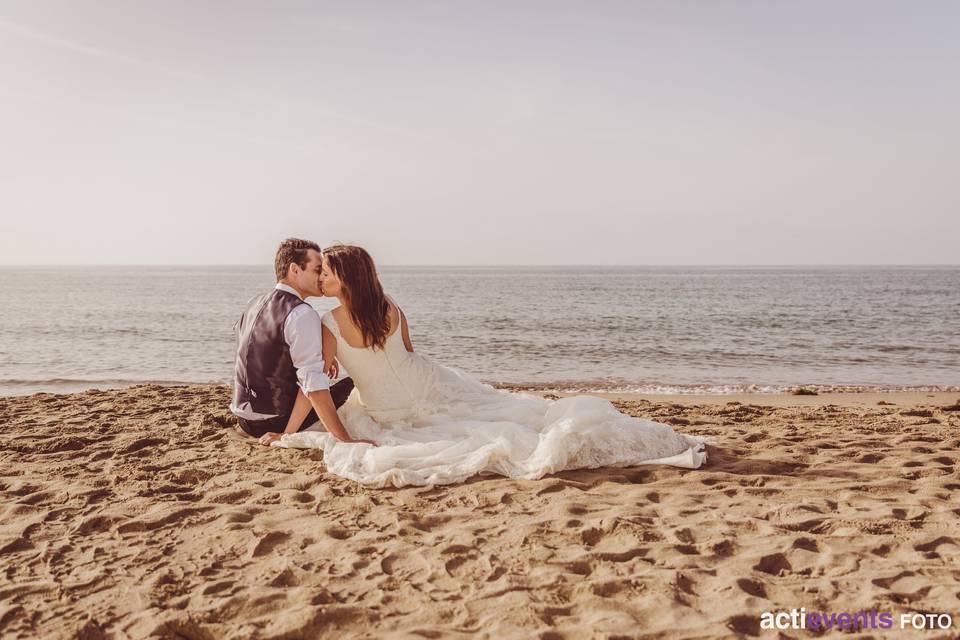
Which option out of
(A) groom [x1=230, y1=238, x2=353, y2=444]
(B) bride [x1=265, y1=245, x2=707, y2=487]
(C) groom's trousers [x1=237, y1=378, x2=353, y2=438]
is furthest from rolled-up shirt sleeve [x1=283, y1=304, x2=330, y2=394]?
(C) groom's trousers [x1=237, y1=378, x2=353, y2=438]

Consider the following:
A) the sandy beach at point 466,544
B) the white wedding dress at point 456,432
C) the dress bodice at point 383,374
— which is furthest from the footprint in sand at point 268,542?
the dress bodice at point 383,374

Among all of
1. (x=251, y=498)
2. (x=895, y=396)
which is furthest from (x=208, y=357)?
(x=895, y=396)

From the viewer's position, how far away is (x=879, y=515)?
3.92 meters

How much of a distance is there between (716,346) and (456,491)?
45.7ft

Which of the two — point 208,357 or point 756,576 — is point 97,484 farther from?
point 208,357

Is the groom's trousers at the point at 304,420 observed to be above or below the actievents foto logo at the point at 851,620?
above

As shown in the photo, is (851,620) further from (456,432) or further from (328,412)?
(328,412)

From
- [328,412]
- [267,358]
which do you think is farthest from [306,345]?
[328,412]

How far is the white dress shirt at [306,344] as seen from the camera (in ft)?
16.4

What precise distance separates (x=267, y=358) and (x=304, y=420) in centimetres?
66

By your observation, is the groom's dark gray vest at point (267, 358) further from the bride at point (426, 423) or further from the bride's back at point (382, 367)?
the bride's back at point (382, 367)

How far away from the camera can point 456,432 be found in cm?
512

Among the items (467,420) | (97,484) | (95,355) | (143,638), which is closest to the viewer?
(143,638)

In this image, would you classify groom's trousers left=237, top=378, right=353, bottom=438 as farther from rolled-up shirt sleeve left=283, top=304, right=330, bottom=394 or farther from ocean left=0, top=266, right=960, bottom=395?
ocean left=0, top=266, right=960, bottom=395
